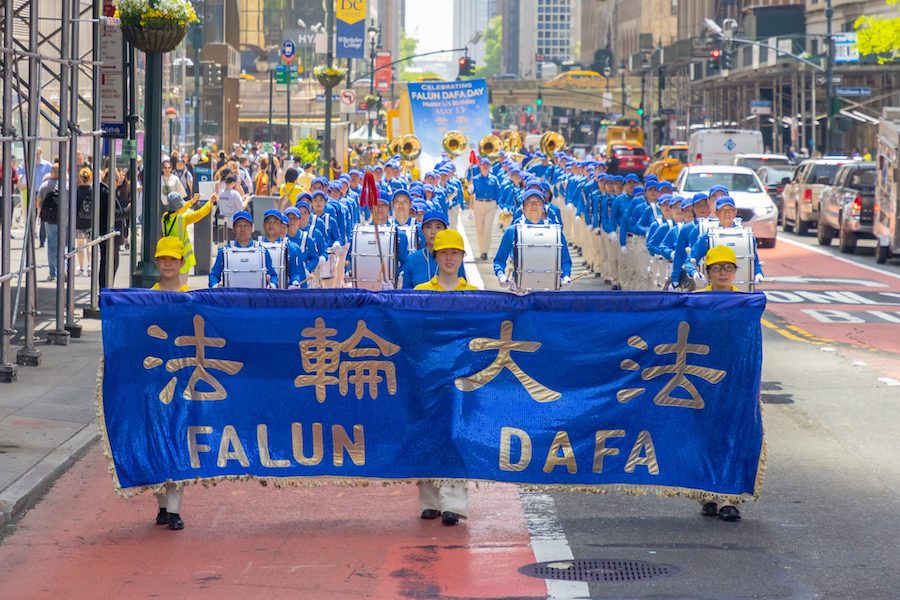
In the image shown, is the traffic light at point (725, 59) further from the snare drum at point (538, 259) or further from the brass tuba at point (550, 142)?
the snare drum at point (538, 259)

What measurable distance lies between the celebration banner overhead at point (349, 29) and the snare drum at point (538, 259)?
174ft

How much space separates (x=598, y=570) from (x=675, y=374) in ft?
5.02

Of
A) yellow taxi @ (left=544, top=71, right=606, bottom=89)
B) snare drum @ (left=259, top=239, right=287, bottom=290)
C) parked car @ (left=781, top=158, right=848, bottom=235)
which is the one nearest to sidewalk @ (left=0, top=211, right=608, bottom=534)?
snare drum @ (left=259, top=239, right=287, bottom=290)

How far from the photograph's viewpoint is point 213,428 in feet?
30.9

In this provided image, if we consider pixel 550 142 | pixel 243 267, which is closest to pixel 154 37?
pixel 243 267

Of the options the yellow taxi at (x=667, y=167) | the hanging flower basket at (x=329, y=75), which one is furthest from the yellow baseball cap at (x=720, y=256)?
the yellow taxi at (x=667, y=167)

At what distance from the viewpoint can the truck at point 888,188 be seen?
30031 millimetres

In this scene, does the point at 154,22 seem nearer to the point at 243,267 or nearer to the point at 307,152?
the point at 243,267

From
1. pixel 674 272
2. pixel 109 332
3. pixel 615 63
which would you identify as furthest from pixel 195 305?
pixel 615 63

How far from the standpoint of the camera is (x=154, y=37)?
60.4ft

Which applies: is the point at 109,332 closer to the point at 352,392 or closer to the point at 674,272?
the point at 352,392

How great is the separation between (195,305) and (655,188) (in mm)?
14090

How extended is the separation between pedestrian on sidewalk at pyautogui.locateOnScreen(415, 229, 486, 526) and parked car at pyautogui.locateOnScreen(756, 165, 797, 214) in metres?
34.8

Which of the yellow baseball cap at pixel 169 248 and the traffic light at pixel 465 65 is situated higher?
the traffic light at pixel 465 65
